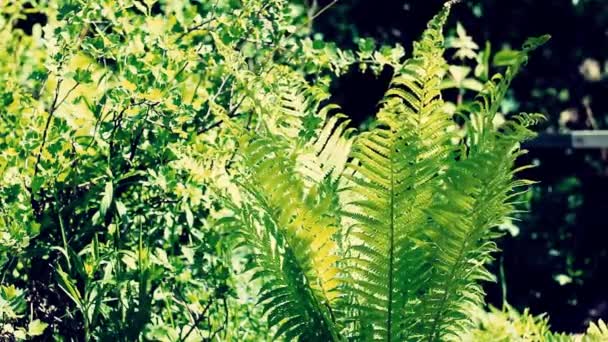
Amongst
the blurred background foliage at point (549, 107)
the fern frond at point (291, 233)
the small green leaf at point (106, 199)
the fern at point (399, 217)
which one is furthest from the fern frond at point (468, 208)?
the blurred background foliage at point (549, 107)

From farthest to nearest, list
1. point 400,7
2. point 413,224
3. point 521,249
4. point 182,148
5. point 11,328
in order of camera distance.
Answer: point 521,249, point 400,7, point 182,148, point 11,328, point 413,224

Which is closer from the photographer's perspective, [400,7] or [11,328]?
[11,328]

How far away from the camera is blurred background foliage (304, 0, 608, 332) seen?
13.2 ft

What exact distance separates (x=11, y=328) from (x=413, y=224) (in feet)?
3.54

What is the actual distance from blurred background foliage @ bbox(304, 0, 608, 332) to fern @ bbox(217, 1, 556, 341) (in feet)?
5.78

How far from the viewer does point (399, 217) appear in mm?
2057

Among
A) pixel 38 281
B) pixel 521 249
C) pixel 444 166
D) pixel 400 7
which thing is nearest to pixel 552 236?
pixel 521 249

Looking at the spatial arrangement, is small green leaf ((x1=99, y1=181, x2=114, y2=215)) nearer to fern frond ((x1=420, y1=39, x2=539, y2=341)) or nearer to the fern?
the fern

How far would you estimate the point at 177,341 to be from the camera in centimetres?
251

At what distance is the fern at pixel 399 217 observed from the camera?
1.98 metres

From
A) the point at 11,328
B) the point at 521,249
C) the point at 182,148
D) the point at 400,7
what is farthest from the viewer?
the point at 521,249

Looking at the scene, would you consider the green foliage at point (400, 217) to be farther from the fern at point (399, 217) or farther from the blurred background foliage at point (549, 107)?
the blurred background foliage at point (549, 107)

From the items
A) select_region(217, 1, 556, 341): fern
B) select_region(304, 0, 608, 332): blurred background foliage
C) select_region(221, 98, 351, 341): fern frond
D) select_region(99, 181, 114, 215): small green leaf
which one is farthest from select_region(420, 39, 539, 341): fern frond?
select_region(304, 0, 608, 332): blurred background foliage

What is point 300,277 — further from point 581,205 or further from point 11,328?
point 581,205
